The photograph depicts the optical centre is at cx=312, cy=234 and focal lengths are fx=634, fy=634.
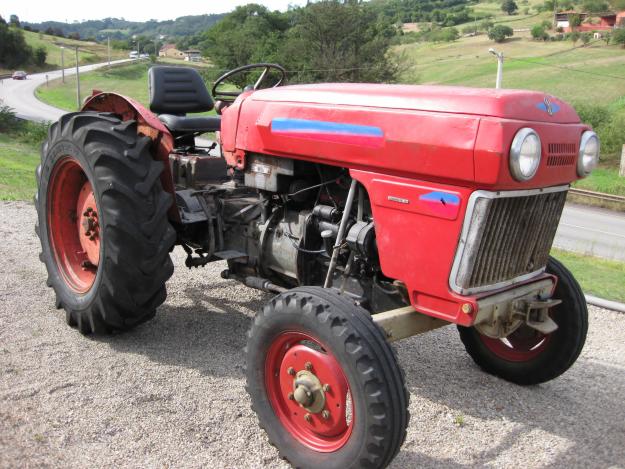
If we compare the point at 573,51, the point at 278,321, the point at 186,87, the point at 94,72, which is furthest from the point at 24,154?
the point at 94,72

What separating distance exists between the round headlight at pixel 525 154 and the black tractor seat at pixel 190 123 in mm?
3015

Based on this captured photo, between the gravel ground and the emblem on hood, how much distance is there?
169cm

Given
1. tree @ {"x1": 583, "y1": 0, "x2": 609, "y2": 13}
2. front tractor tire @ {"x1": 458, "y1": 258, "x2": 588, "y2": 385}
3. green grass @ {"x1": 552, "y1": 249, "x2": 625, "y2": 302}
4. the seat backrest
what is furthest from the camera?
tree @ {"x1": 583, "y1": 0, "x2": 609, "y2": 13}

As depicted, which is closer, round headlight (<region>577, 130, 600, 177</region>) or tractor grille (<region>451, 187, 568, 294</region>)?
tractor grille (<region>451, 187, 568, 294</region>)

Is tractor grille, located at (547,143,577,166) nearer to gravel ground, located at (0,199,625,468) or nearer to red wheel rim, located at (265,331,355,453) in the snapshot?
red wheel rim, located at (265,331,355,453)

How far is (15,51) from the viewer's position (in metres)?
70.7

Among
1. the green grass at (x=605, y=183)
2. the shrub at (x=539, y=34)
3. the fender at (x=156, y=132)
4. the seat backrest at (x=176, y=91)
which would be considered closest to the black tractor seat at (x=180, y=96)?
the seat backrest at (x=176, y=91)

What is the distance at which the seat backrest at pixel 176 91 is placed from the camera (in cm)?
545

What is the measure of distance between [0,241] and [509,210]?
220 inches

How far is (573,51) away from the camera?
54656 millimetres

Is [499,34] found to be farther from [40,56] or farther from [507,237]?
[507,237]

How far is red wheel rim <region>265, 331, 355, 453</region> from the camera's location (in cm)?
285

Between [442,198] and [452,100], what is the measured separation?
1.39ft

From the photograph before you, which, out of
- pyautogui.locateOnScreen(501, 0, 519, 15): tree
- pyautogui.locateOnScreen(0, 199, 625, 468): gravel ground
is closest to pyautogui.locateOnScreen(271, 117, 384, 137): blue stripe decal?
pyautogui.locateOnScreen(0, 199, 625, 468): gravel ground
